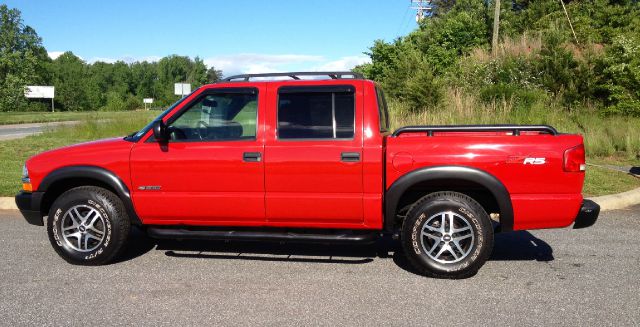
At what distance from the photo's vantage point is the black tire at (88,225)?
5070mm

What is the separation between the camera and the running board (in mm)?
4750

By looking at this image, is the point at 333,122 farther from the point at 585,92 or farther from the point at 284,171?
the point at 585,92

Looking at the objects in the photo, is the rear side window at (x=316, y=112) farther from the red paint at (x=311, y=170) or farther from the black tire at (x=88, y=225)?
the black tire at (x=88, y=225)

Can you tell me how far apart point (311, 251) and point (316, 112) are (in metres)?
1.58

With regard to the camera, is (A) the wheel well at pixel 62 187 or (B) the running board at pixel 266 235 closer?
(B) the running board at pixel 266 235

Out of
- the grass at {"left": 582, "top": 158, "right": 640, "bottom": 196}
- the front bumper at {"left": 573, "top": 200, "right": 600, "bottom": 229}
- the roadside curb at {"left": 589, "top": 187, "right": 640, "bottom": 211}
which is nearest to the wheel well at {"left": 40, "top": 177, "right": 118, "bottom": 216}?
the front bumper at {"left": 573, "top": 200, "right": 600, "bottom": 229}

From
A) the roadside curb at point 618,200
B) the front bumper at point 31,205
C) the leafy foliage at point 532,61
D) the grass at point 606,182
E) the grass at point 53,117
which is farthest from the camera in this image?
the grass at point 53,117

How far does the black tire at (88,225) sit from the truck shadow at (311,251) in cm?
36

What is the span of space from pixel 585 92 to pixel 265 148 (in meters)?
17.0

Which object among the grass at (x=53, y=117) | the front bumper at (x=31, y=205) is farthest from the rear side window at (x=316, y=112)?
the grass at (x=53, y=117)

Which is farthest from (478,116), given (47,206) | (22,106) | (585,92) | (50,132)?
(22,106)

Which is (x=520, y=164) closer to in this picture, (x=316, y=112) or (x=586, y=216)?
(x=586, y=216)

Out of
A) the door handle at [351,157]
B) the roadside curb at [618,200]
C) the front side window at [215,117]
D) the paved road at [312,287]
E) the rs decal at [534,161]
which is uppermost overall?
the front side window at [215,117]

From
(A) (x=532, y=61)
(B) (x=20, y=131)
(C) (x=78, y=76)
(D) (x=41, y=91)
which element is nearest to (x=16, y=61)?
(D) (x=41, y=91)
